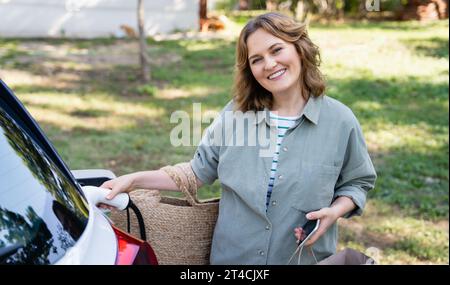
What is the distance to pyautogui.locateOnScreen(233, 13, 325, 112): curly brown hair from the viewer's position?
206 cm

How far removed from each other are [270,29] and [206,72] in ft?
26.6

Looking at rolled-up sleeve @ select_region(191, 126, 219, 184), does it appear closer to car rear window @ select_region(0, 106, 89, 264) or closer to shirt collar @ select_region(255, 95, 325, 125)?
shirt collar @ select_region(255, 95, 325, 125)

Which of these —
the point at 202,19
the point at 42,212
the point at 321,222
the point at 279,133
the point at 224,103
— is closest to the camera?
the point at 42,212

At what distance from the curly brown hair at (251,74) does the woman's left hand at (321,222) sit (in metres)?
0.42

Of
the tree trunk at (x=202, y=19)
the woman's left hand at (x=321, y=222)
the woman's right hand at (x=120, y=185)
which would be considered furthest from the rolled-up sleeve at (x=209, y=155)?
the tree trunk at (x=202, y=19)

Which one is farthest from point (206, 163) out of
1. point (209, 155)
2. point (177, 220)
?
point (177, 220)

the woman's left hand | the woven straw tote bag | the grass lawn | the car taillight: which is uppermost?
the car taillight

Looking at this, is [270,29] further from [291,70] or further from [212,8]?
[212,8]

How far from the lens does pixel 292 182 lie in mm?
2025

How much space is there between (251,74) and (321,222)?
59cm

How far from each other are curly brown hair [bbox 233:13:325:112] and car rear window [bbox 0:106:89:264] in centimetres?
74

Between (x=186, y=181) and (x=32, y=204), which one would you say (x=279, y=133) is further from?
(x=32, y=204)

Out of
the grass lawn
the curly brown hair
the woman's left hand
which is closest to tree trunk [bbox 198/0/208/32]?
the grass lawn

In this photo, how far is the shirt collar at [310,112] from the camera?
206 centimetres
